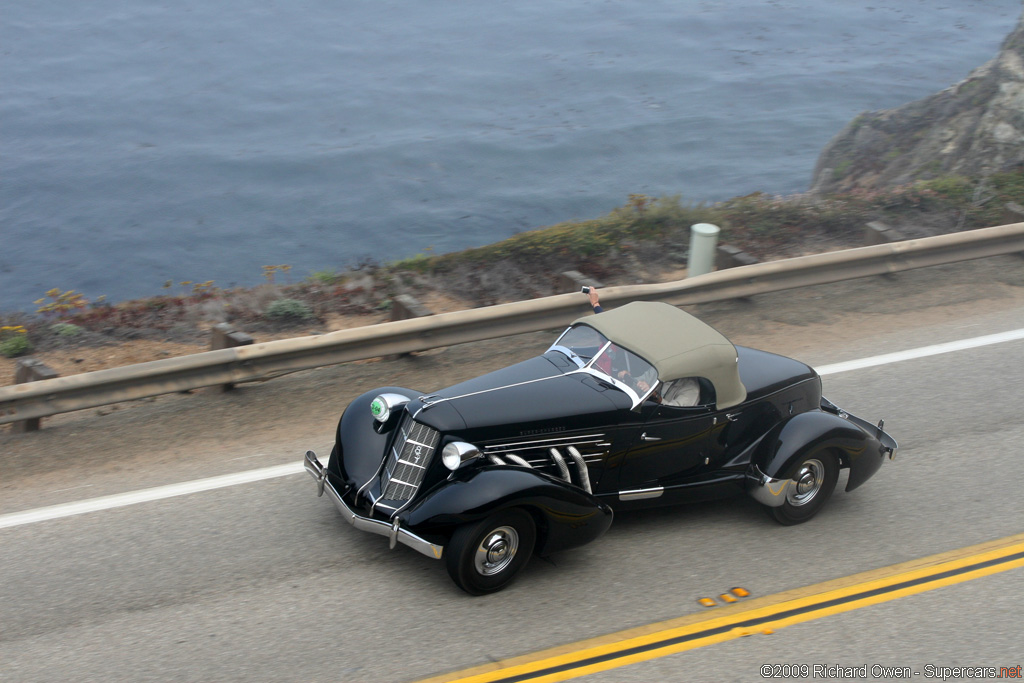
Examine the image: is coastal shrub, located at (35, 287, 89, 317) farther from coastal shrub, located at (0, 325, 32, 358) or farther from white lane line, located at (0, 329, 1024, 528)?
white lane line, located at (0, 329, 1024, 528)

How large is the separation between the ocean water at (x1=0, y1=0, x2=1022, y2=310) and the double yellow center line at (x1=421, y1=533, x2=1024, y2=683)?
17.2m

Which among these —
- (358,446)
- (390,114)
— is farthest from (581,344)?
(390,114)

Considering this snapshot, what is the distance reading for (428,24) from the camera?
43.9 metres

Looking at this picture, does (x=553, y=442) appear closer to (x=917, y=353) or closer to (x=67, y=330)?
(x=917, y=353)

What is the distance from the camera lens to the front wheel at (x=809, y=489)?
269 inches

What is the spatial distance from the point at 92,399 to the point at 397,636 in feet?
12.4

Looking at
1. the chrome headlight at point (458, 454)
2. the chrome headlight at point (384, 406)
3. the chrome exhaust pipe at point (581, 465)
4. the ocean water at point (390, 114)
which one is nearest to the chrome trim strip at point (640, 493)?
the chrome exhaust pipe at point (581, 465)

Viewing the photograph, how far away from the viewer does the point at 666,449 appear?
6.55 meters

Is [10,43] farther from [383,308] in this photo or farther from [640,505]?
[640,505]

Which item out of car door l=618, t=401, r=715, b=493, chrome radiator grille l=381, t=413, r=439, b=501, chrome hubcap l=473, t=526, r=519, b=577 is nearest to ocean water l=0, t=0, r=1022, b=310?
chrome radiator grille l=381, t=413, r=439, b=501

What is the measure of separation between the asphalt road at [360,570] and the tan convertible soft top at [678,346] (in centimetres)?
106

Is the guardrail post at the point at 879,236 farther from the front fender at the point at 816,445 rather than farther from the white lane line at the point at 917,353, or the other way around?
the front fender at the point at 816,445

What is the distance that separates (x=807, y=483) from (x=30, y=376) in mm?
6432

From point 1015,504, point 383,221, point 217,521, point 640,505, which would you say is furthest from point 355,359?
point 383,221
